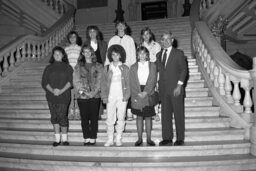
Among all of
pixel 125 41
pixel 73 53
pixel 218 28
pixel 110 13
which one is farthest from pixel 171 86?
pixel 110 13

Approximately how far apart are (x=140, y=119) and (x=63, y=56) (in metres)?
1.56

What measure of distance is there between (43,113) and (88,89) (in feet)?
5.51

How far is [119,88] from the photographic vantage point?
389 centimetres

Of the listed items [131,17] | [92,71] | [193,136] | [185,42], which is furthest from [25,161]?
[131,17]

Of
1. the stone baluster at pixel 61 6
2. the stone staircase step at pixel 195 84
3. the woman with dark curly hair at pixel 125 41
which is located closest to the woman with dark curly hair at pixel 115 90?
the woman with dark curly hair at pixel 125 41

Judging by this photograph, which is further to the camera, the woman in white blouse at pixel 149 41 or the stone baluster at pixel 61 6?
the stone baluster at pixel 61 6

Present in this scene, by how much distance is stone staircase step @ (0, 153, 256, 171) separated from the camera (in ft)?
11.6

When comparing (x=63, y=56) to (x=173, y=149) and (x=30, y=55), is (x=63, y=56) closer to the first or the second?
(x=173, y=149)

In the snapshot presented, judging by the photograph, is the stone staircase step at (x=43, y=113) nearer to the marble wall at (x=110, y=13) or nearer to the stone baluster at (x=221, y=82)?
the stone baluster at (x=221, y=82)

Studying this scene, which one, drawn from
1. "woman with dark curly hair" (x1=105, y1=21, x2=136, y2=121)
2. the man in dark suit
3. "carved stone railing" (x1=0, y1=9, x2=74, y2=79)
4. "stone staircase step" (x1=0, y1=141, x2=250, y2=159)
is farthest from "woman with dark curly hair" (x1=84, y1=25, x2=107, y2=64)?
"carved stone railing" (x1=0, y1=9, x2=74, y2=79)

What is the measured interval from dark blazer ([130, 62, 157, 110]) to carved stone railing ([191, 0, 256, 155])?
138 cm

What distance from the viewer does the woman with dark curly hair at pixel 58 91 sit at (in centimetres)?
401

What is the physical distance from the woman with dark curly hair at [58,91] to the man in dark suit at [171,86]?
4.70 feet

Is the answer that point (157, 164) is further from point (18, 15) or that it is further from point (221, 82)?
point (18, 15)
